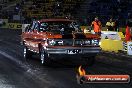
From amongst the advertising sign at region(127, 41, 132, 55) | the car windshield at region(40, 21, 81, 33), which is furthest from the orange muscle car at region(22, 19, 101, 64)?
the advertising sign at region(127, 41, 132, 55)

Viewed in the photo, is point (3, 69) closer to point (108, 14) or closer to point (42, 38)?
point (42, 38)

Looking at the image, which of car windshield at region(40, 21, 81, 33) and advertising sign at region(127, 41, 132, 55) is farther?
advertising sign at region(127, 41, 132, 55)

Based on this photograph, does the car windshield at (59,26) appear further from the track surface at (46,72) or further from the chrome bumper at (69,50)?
the track surface at (46,72)

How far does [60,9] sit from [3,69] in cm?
3360

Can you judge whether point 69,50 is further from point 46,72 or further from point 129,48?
point 129,48

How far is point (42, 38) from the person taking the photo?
13227mm

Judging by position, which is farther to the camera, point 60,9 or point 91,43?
point 60,9

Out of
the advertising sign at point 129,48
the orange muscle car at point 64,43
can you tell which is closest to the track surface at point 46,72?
the orange muscle car at point 64,43

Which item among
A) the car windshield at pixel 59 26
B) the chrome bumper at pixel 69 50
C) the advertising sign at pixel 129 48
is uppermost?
the car windshield at pixel 59 26

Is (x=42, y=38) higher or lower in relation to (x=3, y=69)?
higher

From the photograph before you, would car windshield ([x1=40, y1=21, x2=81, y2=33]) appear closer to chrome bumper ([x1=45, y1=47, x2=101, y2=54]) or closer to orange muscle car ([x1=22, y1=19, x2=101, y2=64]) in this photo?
orange muscle car ([x1=22, y1=19, x2=101, y2=64])

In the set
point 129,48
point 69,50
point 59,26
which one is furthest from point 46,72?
point 129,48

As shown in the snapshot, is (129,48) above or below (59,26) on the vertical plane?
below

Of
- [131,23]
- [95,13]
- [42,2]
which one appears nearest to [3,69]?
[131,23]
